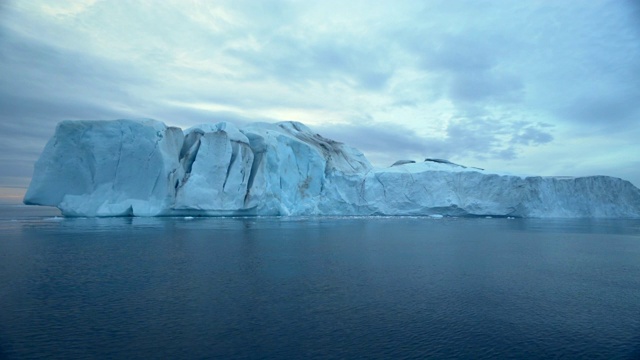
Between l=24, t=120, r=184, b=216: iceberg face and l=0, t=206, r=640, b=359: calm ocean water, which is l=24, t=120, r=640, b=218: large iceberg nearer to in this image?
l=24, t=120, r=184, b=216: iceberg face

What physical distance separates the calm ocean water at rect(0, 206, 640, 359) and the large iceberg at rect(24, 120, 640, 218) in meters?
9.11

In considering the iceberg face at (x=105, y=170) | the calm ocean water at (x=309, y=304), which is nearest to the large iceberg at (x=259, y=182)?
the iceberg face at (x=105, y=170)

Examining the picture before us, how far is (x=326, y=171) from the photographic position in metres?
27.9

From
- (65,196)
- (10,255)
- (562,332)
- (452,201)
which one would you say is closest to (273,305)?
(562,332)

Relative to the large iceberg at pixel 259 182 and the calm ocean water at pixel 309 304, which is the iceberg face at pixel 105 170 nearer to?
the large iceberg at pixel 259 182

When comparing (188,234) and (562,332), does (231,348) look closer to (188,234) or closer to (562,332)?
(562,332)

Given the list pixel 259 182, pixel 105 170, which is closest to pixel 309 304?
pixel 105 170

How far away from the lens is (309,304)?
5.69 m

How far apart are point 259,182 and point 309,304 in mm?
17435

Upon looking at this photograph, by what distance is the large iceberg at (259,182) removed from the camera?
18797mm

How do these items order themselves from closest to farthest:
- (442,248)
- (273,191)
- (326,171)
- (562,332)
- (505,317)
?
(562,332)
(505,317)
(442,248)
(273,191)
(326,171)

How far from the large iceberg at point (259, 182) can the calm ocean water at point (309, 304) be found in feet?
29.9

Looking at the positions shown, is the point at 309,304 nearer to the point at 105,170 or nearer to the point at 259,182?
the point at 105,170

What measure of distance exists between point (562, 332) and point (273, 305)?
3.59 metres
